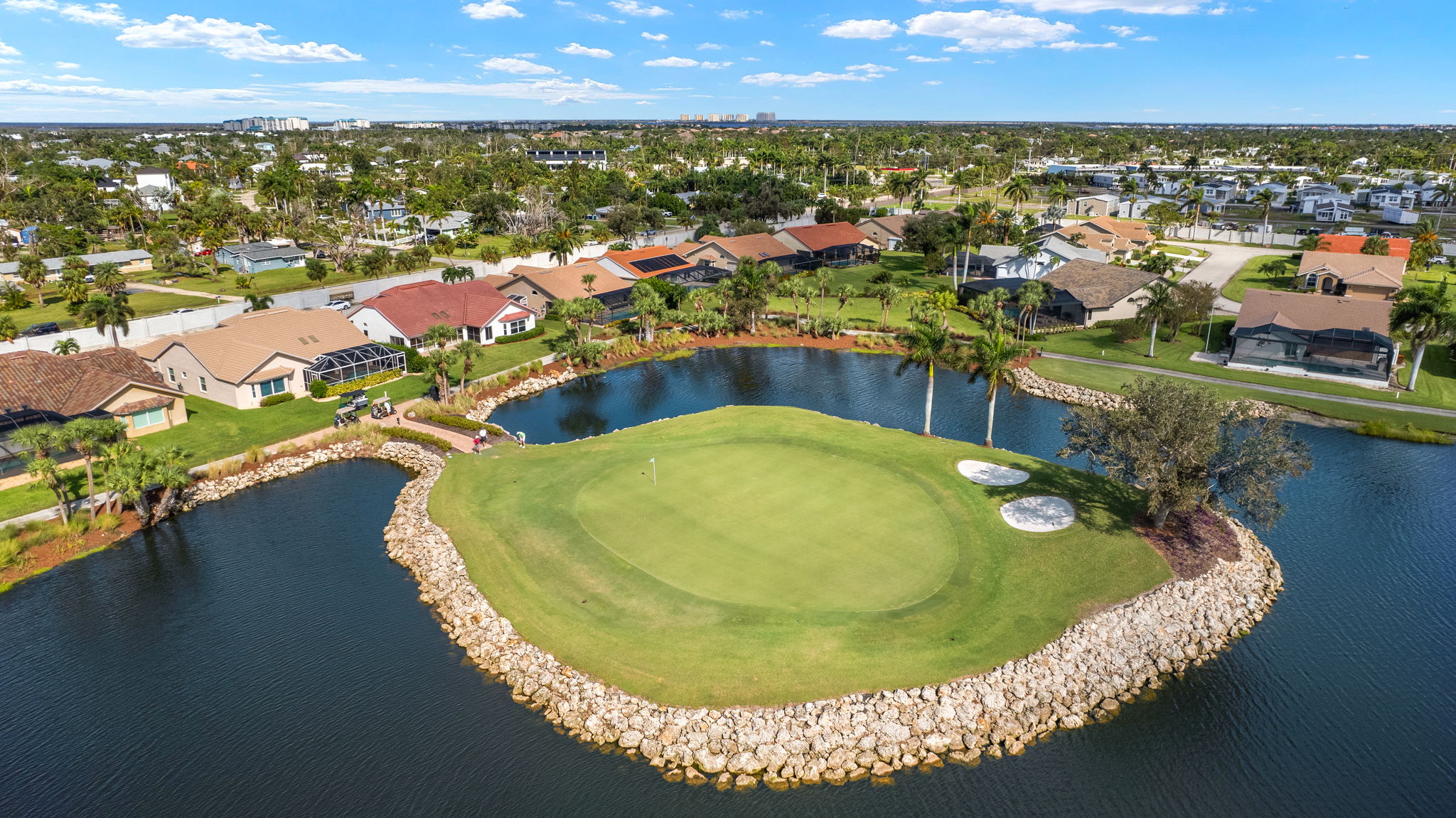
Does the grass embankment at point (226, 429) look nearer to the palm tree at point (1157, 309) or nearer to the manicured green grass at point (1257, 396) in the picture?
the manicured green grass at point (1257, 396)

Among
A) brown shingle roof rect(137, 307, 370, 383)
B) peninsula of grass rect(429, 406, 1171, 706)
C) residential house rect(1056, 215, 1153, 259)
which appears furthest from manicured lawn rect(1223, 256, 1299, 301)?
brown shingle roof rect(137, 307, 370, 383)

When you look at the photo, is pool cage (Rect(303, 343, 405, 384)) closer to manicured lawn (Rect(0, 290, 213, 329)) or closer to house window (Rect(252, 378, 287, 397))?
house window (Rect(252, 378, 287, 397))

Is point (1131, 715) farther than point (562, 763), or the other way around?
point (1131, 715)

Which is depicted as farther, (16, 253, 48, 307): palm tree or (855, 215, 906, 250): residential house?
(855, 215, 906, 250): residential house

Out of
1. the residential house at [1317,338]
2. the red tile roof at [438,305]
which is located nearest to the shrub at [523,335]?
the red tile roof at [438,305]

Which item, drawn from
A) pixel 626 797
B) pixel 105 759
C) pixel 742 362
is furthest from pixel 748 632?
pixel 742 362

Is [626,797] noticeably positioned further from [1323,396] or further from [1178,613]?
[1323,396]
